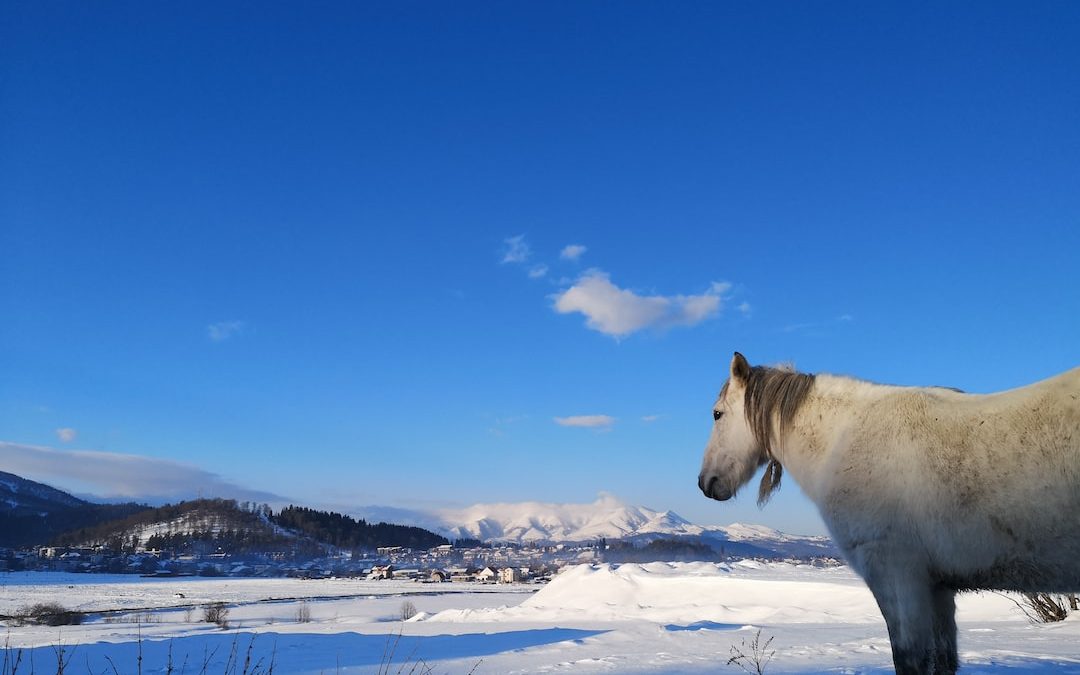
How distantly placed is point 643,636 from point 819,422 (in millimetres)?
9938

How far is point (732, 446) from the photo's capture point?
423 centimetres

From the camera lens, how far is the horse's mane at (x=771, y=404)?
3883mm

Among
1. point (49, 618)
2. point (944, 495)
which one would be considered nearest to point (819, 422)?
point (944, 495)

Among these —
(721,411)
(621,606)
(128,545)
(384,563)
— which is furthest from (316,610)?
(128,545)

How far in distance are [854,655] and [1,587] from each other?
94.9 meters

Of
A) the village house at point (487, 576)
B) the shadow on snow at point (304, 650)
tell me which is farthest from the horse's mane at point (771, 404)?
the village house at point (487, 576)

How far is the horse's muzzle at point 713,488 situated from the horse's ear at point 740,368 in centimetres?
68

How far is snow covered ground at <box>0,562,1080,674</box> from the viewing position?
788cm

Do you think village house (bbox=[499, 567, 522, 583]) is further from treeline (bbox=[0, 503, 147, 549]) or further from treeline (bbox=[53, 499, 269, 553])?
treeline (bbox=[0, 503, 147, 549])

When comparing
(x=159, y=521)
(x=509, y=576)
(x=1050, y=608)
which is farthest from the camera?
(x=159, y=521)

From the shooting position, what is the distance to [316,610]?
1881 inches

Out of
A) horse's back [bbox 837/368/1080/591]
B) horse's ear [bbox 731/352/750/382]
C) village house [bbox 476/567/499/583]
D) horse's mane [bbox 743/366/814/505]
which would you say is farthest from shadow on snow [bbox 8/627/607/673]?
village house [bbox 476/567/499/583]

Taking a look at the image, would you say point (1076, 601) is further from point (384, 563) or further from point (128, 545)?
point (128, 545)

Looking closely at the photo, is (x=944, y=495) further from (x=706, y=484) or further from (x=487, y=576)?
(x=487, y=576)
